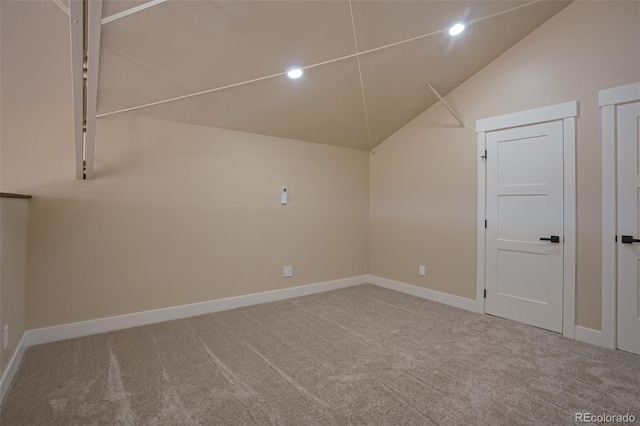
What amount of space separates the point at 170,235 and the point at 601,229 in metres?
4.14

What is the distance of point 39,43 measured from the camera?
2.28 meters

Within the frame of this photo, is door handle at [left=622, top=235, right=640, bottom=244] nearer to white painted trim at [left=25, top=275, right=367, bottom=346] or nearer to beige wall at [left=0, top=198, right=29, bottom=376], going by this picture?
white painted trim at [left=25, top=275, right=367, bottom=346]

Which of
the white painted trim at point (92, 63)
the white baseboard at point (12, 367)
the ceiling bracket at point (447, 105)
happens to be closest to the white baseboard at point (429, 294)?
the ceiling bracket at point (447, 105)

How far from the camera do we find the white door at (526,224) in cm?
302

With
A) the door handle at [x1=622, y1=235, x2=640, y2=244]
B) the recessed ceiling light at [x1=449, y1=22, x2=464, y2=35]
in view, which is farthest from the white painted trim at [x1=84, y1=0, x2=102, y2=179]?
the door handle at [x1=622, y1=235, x2=640, y2=244]

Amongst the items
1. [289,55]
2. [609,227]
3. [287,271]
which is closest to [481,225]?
[609,227]

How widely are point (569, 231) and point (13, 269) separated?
15.3 ft

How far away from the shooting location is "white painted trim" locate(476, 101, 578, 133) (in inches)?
115

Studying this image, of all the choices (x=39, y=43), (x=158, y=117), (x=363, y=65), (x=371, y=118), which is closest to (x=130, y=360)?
(x=158, y=117)

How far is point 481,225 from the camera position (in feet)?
11.7

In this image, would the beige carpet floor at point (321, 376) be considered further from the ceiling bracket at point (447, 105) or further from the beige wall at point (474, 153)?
the ceiling bracket at point (447, 105)

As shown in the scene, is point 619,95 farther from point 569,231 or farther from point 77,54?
point 77,54

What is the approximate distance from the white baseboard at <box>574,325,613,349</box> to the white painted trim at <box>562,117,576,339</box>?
0.14 ft

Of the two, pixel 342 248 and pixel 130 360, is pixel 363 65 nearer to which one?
pixel 342 248
